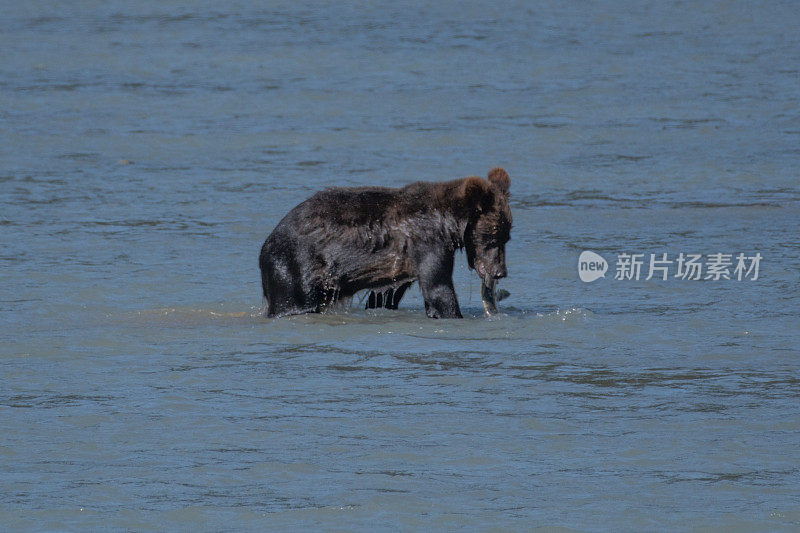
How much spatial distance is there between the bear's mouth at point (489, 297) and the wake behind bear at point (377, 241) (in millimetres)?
327

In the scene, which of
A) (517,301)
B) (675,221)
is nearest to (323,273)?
(517,301)

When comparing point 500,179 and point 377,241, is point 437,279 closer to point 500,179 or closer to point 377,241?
point 377,241

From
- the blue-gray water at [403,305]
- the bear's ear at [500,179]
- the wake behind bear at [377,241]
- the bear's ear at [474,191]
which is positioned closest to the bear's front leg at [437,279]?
the wake behind bear at [377,241]

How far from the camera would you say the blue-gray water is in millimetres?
6496

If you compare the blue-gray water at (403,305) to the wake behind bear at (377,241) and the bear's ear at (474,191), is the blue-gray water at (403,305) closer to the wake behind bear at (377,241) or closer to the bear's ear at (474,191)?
the wake behind bear at (377,241)

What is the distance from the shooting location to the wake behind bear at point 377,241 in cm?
954

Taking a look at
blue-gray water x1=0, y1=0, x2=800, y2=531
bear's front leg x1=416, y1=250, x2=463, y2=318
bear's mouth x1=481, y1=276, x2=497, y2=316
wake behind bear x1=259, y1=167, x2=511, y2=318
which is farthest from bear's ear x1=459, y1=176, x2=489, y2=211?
blue-gray water x1=0, y1=0, x2=800, y2=531

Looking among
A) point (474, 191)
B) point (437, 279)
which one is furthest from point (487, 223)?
point (437, 279)

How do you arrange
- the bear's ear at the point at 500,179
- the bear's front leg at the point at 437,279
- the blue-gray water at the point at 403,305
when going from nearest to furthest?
1. the blue-gray water at the point at 403,305
2. the bear's front leg at the point at 437,279
3. the bear's ear at the point at 500,179

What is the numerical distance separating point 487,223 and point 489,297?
0.60m

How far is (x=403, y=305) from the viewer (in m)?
10.9

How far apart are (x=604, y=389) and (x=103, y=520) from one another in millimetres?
3169

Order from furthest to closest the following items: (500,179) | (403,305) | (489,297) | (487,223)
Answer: (403,305) → (489,297) → (500,179) → (487,223)

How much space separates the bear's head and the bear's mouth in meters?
0.04
